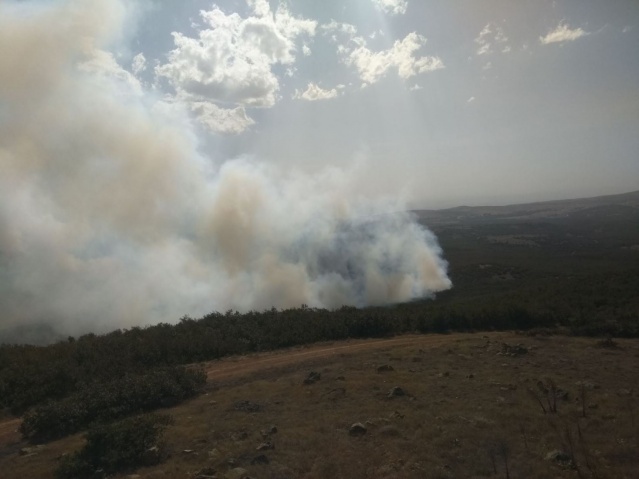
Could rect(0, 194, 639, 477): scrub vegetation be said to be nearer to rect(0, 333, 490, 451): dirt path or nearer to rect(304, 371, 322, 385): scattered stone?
rect(304, 371, 322, 385): scattered stone

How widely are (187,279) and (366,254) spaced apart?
2507cm

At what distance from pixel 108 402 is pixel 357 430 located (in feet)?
26.6

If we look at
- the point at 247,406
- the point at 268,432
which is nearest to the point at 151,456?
the point at 268,432

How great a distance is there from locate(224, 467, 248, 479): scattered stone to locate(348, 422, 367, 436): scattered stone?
108 inches

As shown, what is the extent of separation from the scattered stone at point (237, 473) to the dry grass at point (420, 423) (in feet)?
0.82

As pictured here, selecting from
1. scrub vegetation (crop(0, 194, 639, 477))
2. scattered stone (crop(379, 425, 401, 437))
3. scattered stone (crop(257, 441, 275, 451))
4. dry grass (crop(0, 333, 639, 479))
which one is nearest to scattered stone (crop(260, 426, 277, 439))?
dry grass (crop(0, 333, 639, 479))

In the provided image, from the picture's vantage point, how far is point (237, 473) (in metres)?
8.42

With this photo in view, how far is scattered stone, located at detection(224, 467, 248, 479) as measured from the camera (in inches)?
327

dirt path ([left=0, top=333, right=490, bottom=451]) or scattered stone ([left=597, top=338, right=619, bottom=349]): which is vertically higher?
dirt path ([left=0, top=333, right=490, bottom=451])

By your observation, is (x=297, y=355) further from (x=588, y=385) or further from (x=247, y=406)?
(x=588, y=385)

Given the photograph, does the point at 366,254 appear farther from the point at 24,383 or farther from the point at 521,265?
the point at 24,383

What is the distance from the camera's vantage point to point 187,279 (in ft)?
145

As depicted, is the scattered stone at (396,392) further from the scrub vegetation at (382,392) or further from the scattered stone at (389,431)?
the scattered stone at (389,431)

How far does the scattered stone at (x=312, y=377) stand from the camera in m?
14.4
